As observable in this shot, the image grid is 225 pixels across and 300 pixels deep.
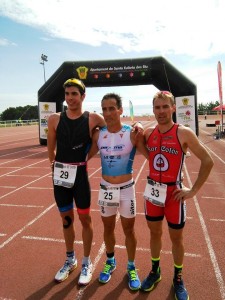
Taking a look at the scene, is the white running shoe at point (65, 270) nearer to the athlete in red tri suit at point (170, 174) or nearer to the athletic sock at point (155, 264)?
the athlete in red tri suit at point (170, 174)

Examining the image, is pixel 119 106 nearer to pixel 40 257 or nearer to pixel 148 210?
pixel 148 210

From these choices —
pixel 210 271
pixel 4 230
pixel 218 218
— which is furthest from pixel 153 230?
pixel 4 230

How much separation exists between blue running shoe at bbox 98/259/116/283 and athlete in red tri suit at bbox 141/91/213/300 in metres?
0.47

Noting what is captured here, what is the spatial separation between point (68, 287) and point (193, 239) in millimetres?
2177

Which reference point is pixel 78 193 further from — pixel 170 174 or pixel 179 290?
pixel 179 290

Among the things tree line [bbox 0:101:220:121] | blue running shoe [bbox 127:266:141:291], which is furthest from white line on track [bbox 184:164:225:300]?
tree line [bbox 0:101:220:121]

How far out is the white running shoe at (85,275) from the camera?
3285mm

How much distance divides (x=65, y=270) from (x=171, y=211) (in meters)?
1.62

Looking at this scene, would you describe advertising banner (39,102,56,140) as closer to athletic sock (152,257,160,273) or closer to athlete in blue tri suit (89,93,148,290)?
athlete in blue tri suit (89,93,148,290)

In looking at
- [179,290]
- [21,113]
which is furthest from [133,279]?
[21,113]

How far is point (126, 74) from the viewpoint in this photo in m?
14.3

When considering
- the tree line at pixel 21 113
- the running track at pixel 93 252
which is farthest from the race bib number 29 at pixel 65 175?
the tree line at pixel 21 113

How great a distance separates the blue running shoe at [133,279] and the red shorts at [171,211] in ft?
2.54

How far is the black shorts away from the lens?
3.41 m
